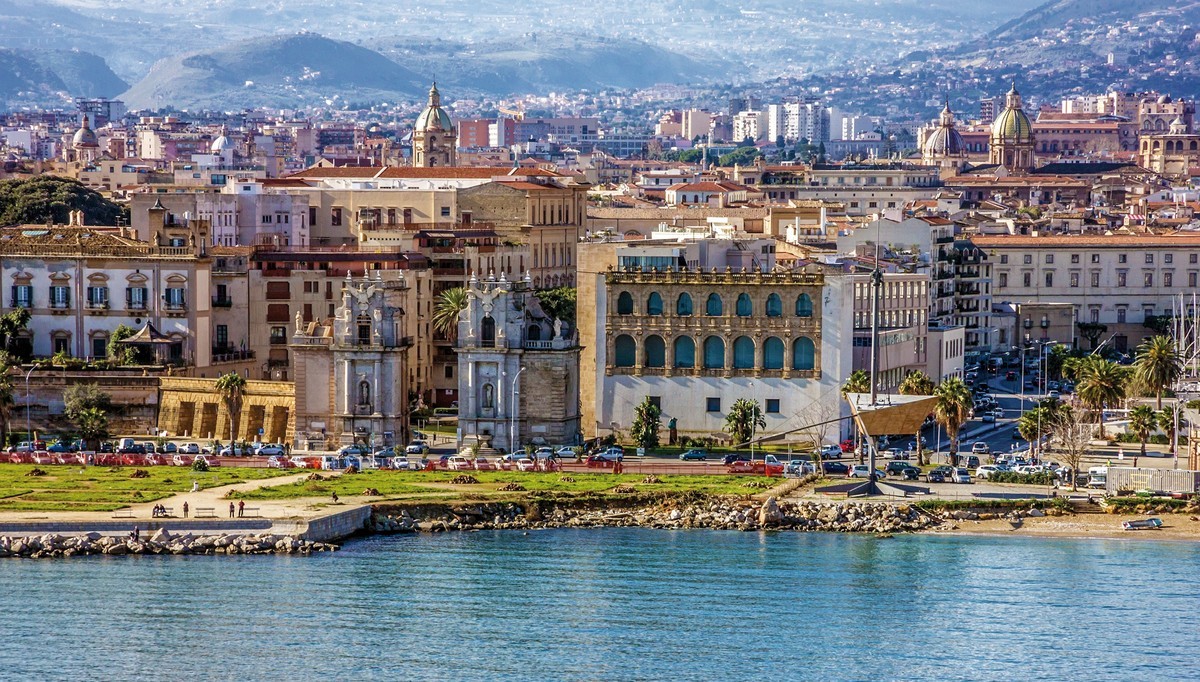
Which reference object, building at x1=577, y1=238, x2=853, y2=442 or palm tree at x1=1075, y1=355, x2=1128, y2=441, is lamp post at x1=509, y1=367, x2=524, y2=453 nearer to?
building at x1=577, y1=238, x2=853, y2=442

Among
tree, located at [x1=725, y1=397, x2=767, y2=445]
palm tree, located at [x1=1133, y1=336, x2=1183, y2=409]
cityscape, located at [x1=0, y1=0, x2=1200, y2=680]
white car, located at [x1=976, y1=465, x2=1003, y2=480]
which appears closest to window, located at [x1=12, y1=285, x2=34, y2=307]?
cityscape, located at [x1=0, y1=0, x2=1200, y2=680]

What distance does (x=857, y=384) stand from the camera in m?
90.9

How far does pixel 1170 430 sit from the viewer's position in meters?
93.2

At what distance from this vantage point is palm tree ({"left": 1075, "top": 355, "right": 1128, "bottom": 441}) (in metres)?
93.4

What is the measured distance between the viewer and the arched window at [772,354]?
9231cm

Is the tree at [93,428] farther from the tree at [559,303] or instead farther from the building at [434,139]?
the building at [434,139]

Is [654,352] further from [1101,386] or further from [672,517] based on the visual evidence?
[1101,386]

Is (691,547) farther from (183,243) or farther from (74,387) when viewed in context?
(183,243)

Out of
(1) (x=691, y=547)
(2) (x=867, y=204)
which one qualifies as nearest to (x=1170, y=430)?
(1) (x=691, y=547)

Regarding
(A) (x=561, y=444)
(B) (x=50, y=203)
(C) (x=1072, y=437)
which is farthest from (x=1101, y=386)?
(B) (x=50, y=203)

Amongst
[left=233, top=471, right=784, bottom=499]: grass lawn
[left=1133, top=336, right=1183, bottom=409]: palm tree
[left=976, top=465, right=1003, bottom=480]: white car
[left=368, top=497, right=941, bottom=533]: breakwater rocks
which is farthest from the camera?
[left=1133, top=336, right=1183, bottom=409]: palm tree

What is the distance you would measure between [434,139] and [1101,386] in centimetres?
10200

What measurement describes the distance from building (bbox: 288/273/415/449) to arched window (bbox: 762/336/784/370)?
39.9ft

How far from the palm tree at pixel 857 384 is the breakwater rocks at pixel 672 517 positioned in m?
10.4
